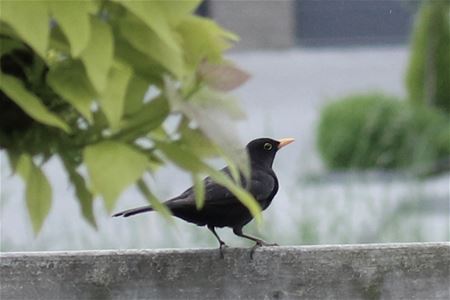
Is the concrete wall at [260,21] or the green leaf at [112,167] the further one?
the concrete wall at [260,21]

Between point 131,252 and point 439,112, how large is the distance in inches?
429

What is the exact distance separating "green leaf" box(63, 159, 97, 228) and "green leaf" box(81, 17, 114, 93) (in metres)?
0.14

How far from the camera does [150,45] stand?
3.58 ft

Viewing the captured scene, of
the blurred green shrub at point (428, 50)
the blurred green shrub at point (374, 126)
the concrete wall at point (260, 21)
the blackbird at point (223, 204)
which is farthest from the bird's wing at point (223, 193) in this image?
the concrete wall at point (260, 21)

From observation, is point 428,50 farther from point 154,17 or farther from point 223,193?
point 154,17

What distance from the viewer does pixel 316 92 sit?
62.1 ft

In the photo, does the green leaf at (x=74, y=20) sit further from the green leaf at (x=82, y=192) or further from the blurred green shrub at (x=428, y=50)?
the blurred green shrub at (x=428, y=50)

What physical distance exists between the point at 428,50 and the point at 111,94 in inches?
502

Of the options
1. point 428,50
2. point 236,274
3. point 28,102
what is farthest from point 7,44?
point 428,50

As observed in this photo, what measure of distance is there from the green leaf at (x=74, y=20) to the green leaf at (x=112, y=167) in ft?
0.35

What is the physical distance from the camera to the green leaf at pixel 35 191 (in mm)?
1115

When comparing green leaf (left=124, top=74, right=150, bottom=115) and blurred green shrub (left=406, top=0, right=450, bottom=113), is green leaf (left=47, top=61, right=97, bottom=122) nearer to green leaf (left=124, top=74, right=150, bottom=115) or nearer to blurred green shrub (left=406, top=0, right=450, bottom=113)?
green leaf (left=124, top=74, right=150, bottom=115)

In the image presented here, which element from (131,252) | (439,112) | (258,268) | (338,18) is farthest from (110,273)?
(338,18)

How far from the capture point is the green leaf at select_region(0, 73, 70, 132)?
3.52ft
